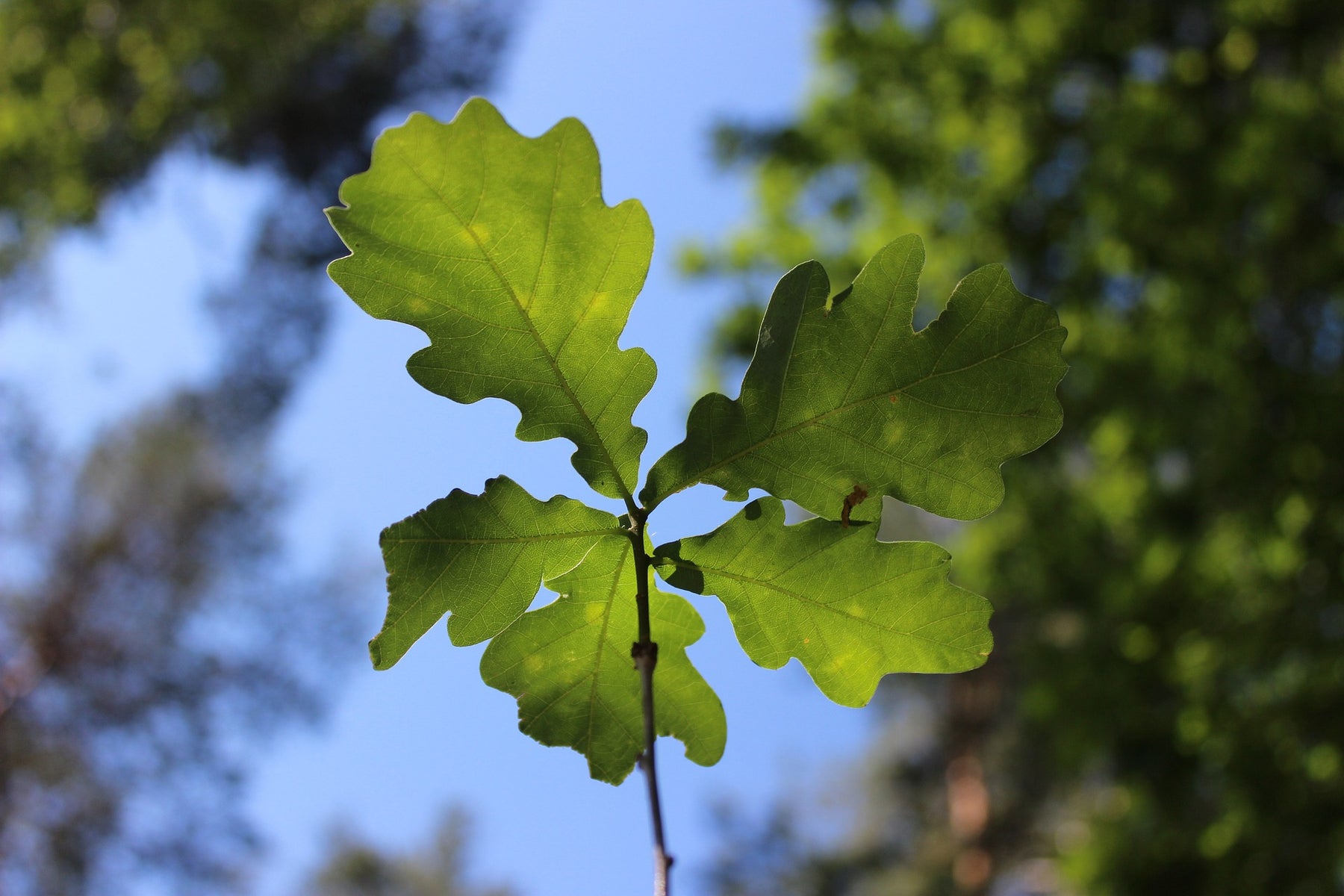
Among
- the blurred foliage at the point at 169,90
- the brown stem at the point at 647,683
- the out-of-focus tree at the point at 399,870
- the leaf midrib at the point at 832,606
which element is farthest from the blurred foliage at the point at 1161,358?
the out-of-focus tree at the point at 399,870

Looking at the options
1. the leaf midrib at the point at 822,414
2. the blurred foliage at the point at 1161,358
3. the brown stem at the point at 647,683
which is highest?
the blurred foliage at the point at 1161,358

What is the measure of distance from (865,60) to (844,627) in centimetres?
1011

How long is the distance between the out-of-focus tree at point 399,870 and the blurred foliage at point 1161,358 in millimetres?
17061

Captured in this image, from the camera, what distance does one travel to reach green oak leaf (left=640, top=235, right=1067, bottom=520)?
2.81 ft

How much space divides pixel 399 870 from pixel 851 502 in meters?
24.2

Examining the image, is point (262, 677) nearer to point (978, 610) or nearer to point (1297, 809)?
point (1297, 809)

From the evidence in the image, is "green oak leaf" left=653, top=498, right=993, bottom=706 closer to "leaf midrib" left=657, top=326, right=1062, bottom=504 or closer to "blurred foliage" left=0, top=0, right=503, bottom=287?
"leaf midrib" left=657, top=326, right=1062, bottom=504

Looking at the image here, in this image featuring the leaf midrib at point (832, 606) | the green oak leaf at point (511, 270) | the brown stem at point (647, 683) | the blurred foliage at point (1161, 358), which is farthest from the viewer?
the blurred foliage at point (1161, 358)

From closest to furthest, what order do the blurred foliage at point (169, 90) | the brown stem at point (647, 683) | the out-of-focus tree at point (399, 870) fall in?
1. the brown stem at point (647, 683)
2. the blurred foliage at point (169, 90)
3. the out-of-focus tree at point (399, 870)

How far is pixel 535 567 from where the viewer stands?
0.91 metres

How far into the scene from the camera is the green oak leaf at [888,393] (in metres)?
0.86

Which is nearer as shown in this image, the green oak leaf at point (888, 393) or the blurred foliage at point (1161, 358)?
the green oak leaf at point (888, 393)

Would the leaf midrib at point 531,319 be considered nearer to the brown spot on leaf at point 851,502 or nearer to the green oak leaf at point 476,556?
the green oak leaf at point 476,556

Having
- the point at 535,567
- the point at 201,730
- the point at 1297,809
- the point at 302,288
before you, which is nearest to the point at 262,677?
the point at 201,730
